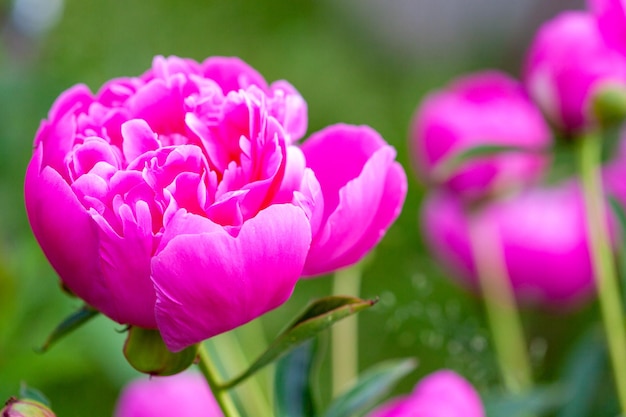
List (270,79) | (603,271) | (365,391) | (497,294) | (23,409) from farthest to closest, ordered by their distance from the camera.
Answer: (270,79), (497,294), (603,271), (365,391), (23,409)

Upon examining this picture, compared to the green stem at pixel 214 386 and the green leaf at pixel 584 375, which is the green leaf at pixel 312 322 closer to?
the green stem at pixel 214 386

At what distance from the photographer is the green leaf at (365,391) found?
360 mm

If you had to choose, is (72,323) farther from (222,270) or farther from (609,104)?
(609,104)

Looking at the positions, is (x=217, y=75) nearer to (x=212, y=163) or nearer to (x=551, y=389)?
(x=212, y=163)

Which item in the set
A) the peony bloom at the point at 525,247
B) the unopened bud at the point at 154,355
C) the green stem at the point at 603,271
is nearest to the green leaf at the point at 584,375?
the green stem at the point at 603,271

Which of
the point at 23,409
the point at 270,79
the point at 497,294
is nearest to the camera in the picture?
the point at 23,409

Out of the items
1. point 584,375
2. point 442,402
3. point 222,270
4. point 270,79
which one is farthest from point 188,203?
point 270,79

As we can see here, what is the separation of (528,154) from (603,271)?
95 mm

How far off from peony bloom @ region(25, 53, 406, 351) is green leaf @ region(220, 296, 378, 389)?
0.01 m

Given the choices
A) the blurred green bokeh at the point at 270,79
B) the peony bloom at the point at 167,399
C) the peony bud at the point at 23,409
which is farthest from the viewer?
the blurred green bokeh at the point at 270,79

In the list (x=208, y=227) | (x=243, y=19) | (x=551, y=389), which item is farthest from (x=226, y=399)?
(x=243, y=19)

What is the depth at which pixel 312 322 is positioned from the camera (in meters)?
0.29

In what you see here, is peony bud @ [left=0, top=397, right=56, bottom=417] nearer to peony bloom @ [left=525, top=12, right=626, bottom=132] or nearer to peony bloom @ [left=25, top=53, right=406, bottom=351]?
peony bloom @ [left=25, top=53, right=406, bottom=351]

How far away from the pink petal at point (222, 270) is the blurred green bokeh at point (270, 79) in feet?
0.14
